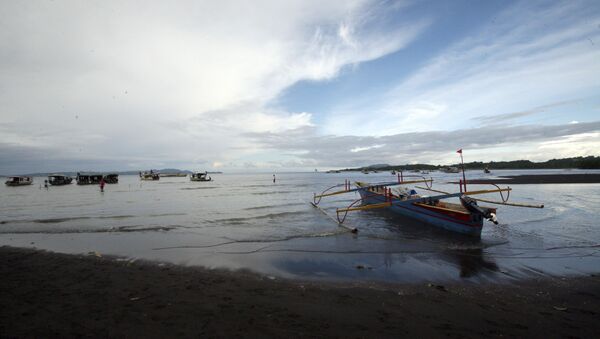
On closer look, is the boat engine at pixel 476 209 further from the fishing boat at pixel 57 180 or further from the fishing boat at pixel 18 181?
the fishing boat at pixel 18 181

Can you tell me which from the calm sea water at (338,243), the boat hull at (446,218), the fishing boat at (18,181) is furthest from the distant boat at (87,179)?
the boat hull at (446,218)

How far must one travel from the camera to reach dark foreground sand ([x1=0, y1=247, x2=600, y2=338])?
4109 mm

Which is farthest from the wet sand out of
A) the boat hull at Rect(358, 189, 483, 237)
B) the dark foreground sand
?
the dark foreground sand

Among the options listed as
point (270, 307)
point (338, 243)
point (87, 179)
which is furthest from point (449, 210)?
point (87, 179)

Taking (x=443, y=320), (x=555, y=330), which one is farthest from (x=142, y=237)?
(x=555, y=330)

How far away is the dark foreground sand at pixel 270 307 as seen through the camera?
4.11m

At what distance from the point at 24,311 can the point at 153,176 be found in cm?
8736

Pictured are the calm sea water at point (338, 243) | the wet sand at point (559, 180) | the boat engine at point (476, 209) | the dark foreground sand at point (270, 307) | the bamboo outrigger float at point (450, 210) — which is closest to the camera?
the dark foreground sand at point (270, 307)

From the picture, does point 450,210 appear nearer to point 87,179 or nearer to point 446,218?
point 446,218

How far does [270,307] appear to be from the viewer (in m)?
4.91

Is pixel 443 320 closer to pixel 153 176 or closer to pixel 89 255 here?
pixel 89 255

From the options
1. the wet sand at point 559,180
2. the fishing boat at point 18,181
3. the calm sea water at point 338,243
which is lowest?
the calm sea water at point 338,243

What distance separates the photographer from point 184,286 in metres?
5.99

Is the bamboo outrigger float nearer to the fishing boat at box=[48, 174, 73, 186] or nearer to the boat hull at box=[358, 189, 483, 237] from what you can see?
the boat hull at box=[358, 189, 483, 237]
